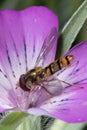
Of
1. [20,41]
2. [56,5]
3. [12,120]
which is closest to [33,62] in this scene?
[20,41]

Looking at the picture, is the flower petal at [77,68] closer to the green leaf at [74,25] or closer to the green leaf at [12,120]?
the green leaf at [74,25]

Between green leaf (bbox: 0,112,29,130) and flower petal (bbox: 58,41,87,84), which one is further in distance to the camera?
flower petal (bbox: 58,41,87,84)

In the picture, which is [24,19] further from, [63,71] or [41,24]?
[63,71]

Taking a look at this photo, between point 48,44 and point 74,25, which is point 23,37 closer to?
point 48,44

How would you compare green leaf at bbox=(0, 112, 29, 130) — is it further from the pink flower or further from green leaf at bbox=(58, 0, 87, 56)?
green leaf at bbox=(58, 0, 87, 56)

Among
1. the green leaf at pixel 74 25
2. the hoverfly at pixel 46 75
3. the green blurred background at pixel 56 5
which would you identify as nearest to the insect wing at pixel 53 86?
the hoverfly at pixel 46 75

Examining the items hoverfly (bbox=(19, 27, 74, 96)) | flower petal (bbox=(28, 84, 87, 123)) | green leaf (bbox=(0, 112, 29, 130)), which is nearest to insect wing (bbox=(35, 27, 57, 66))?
hoverfly (bbox=(19, 27, 74, 96))

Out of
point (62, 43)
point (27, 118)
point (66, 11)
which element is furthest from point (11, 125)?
point (66, 11)
